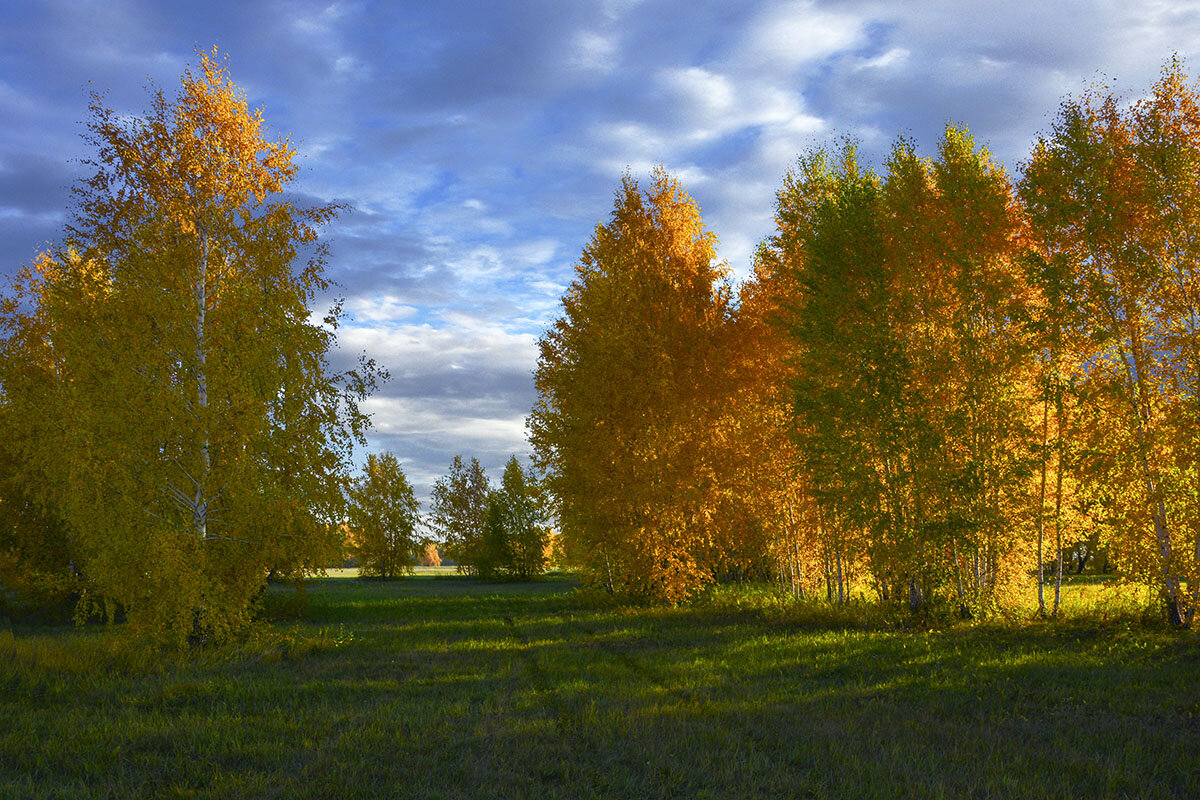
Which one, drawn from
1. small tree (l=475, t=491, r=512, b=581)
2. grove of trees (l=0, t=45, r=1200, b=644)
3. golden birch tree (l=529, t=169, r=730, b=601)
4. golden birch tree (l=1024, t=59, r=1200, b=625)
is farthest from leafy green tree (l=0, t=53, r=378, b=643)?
small tree (l=475, t=491, r=512, b=581)

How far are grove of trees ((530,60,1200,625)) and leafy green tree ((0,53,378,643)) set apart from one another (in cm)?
905

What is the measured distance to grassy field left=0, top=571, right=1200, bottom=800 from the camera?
6.85 m

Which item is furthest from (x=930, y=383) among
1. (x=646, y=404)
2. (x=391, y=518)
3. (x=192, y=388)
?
(x=391, y=518)

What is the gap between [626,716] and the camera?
8.98m

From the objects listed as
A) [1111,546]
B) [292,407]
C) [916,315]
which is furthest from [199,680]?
[1111,546]

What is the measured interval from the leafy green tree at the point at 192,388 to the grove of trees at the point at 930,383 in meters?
9.05

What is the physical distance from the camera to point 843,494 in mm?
16297

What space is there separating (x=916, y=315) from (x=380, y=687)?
14540 millimetres

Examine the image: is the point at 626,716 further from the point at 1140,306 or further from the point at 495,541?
the point at 495,541

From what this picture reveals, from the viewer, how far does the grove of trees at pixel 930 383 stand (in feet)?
48.0

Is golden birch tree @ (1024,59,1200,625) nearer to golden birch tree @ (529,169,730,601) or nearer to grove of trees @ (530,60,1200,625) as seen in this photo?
grove of trees @ (530,60,1200,625)

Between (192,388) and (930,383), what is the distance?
56.3 feet

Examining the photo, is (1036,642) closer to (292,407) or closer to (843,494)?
(843,494)

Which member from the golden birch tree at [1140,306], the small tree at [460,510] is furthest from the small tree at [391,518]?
the golden birch tree at [1140,306]
